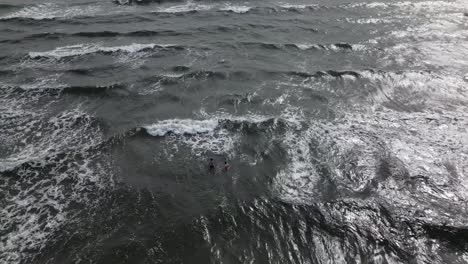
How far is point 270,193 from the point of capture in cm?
1569

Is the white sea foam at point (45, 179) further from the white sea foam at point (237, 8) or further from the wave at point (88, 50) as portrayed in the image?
the white sea foam at point (237, 8)

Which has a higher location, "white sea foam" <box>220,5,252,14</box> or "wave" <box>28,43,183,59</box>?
"white sea foam" <box>220,5,252,14</box>

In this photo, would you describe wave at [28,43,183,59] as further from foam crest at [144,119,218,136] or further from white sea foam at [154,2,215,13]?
foam crest at [144,119,218,136]

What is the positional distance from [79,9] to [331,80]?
2552 centimetres

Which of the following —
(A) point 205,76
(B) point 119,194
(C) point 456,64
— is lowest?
(B) point 119,194

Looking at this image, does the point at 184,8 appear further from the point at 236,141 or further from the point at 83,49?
the point at 236,141

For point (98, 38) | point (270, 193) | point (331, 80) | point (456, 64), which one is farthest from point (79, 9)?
point (456, 64)

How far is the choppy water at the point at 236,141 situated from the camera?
13.8m

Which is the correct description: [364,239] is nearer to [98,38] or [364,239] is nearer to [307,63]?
[307,63]

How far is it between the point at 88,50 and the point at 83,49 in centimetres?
52

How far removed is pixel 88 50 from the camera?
27781 millimetres

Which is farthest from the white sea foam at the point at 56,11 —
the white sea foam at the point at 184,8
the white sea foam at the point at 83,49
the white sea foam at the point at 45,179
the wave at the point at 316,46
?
the white sea foam at the point at 45,179

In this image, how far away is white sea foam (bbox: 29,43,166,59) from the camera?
2700 centimetres

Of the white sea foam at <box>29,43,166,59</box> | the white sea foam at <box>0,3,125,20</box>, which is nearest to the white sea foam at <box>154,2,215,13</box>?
the white sea foam at <box>0,3,125,20</box>
